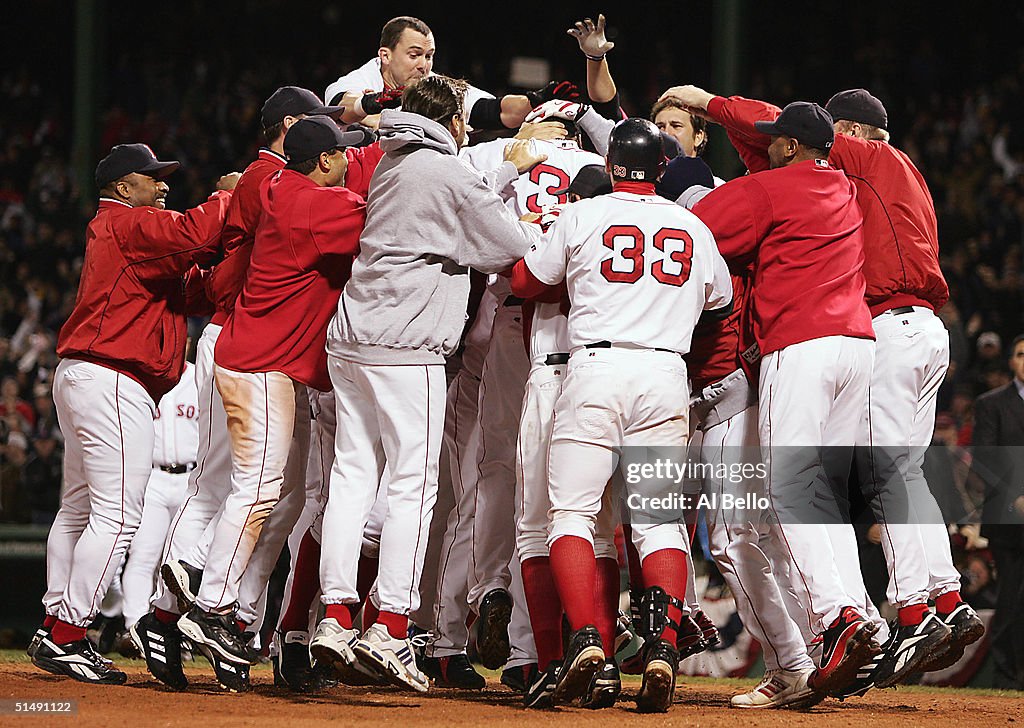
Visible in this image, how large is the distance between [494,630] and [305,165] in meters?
2.13

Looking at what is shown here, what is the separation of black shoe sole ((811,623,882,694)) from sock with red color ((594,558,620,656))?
0.81 meters

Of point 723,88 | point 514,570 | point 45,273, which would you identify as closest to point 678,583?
point 514,570

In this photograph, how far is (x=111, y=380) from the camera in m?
6.10

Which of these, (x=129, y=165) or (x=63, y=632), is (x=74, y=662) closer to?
(x=63, y=632)

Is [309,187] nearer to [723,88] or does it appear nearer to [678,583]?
[678,583]

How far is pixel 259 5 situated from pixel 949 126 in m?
9.68

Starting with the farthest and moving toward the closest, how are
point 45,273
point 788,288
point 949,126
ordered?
point 949,126
point 45,273
point 788,288

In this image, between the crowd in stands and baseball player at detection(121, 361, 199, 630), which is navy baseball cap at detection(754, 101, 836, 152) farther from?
baseball player at detection(121, 361, 199, 630)

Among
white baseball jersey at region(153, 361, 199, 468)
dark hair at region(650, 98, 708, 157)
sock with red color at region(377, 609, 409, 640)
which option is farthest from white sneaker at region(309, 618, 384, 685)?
white baseball jersey at region(153, 361, 199, 468)

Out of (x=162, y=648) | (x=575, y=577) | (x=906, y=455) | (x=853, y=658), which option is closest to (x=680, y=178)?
(x=906, y=455)

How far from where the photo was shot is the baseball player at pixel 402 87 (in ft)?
21.0

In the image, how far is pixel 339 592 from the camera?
521 centimetres

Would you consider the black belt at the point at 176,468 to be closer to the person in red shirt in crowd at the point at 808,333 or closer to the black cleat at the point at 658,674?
the person in red shirt in crowd at the point at 808,333

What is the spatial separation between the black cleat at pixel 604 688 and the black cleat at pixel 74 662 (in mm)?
2207
